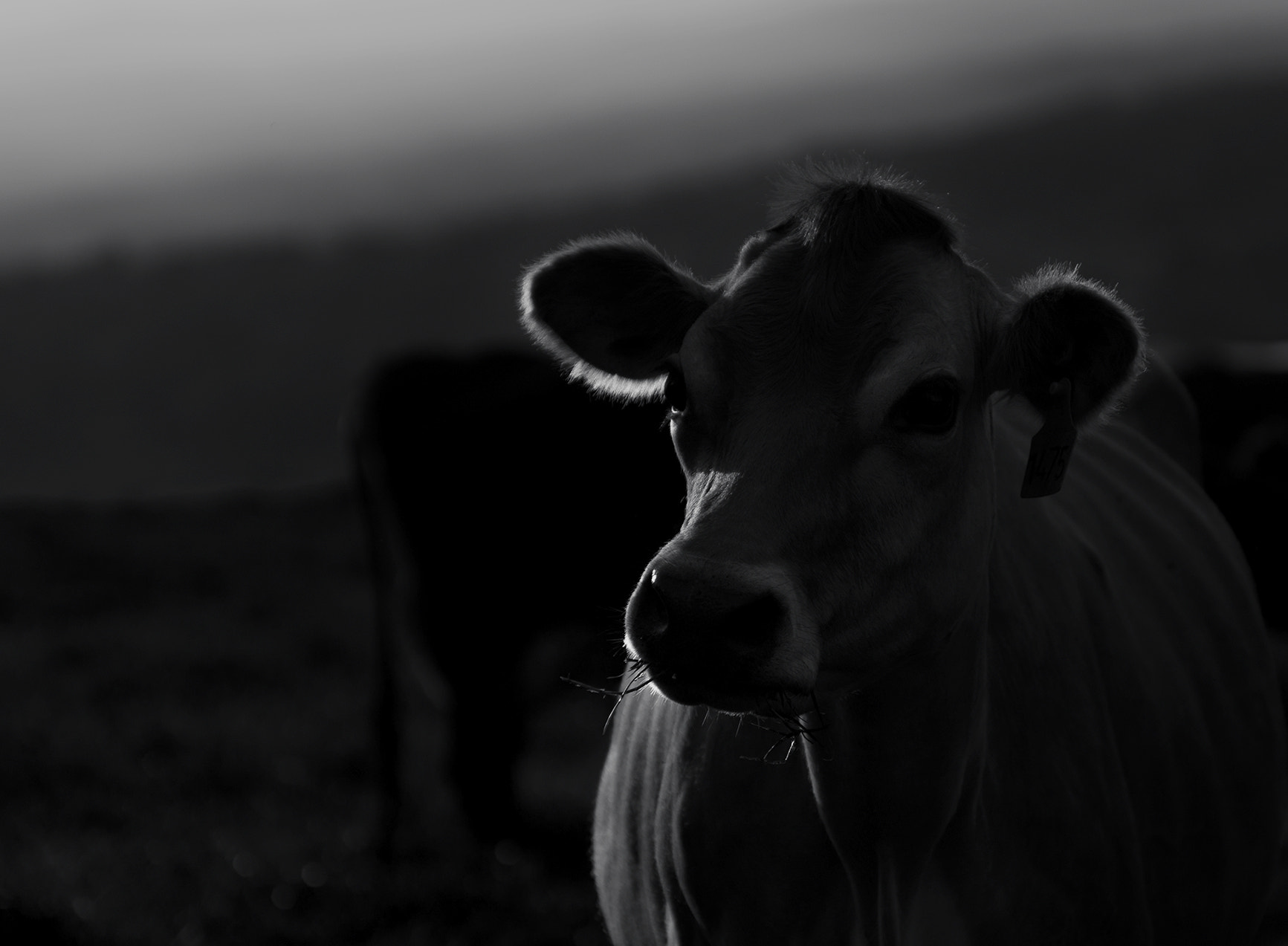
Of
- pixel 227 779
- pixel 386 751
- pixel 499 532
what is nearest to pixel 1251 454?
pixel 499 532

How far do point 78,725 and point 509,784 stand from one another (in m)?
3.62

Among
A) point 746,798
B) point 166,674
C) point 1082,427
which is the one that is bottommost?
point 166,674

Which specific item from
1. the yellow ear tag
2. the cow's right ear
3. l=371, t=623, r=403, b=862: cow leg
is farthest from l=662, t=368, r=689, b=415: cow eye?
l=371, t=623, r=403, b=862: cow leg

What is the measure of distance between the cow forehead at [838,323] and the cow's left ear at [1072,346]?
84 millimetres

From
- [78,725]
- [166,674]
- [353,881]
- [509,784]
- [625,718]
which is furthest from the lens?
[166,674]

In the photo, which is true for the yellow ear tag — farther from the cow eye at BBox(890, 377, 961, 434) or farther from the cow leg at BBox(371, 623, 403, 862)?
the cow leg at BBox(371, 623, 403, 862)

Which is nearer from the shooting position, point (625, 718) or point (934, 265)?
point (934, 265)

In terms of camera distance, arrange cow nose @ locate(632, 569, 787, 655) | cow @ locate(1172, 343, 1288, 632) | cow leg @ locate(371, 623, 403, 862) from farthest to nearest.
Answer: cow @ locate(1172, 343, 1288, 632), cow leg @ locate(371, 623, 403, 862), cow nose @ locate(632, 569, 787, 655)

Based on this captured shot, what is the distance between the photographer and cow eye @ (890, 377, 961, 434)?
2.79 meters

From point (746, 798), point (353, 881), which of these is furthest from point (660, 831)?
point (353, 881)

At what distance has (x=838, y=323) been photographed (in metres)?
2.84

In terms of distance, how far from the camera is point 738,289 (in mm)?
2982

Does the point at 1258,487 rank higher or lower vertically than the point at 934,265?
lower

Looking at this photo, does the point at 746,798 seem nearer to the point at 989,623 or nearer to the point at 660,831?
the point at 660,831
